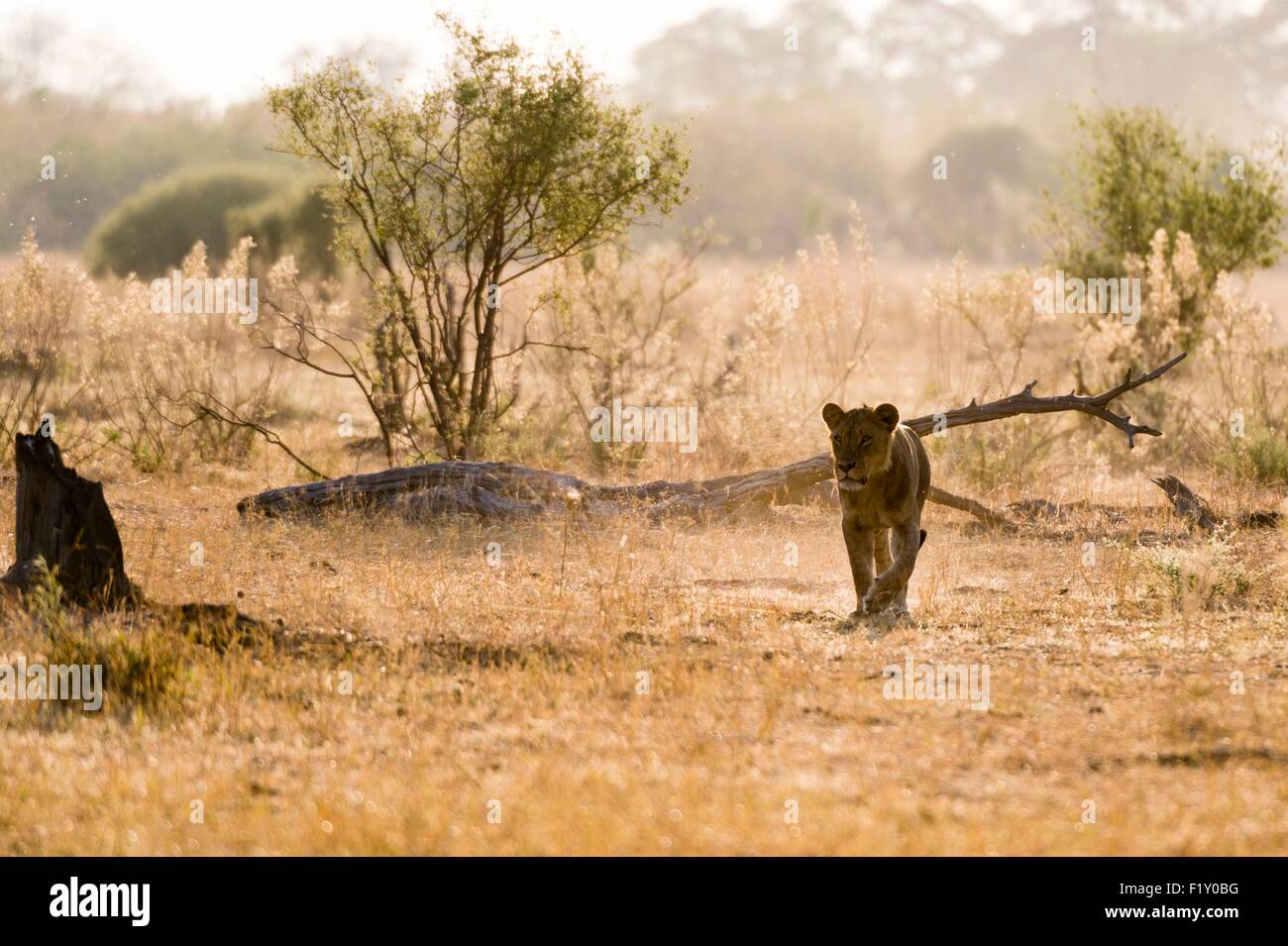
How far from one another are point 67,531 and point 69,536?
42 mm

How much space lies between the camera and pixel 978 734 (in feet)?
20.9

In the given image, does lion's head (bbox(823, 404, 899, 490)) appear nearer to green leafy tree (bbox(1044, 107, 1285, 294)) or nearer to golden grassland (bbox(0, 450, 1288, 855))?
golden grassland (bbox(0, 450, 1288, 855))

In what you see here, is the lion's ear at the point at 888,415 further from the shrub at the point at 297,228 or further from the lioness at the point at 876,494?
the shrub at the point at 297,228

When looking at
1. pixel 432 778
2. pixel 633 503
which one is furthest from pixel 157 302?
pixel 432 778

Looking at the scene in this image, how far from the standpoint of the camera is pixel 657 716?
264 inches

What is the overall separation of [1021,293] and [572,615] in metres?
9.31

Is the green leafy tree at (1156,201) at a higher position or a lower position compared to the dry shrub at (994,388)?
higher

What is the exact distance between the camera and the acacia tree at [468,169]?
13.6 meters

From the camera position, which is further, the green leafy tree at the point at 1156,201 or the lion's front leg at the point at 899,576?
the green leafy tree at the point at 1156,201

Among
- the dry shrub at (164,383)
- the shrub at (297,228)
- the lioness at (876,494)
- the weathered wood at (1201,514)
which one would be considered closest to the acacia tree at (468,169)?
the dry shrub at (164,383)

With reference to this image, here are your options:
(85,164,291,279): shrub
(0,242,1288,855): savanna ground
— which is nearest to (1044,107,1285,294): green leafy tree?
(0,242,1288,855): savanna ground

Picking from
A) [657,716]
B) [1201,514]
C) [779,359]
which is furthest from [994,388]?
[657,716]
